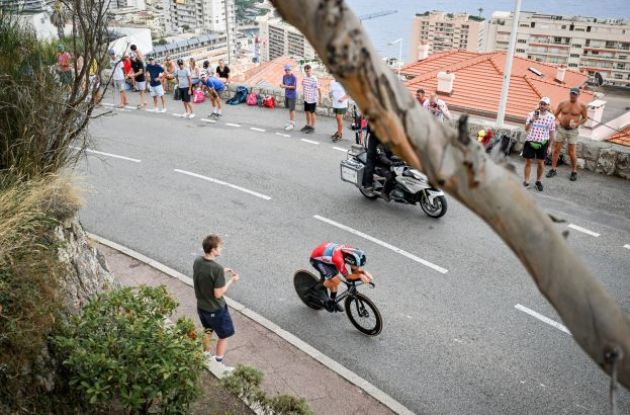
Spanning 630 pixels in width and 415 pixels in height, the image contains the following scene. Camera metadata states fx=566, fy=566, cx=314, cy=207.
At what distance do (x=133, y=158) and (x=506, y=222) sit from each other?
38.6 ft

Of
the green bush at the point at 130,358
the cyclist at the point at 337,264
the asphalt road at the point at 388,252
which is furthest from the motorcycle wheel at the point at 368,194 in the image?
the green bush at the point at 130,358

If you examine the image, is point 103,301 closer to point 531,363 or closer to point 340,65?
point 340,65

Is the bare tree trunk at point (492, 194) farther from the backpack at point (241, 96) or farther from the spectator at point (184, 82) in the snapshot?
the backpack at point (241, 96)

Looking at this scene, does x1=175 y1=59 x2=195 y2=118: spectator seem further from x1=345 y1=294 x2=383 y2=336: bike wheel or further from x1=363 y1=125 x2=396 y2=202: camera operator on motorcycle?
x1=345 y1=294 x2=383 y2=336: bike wheel

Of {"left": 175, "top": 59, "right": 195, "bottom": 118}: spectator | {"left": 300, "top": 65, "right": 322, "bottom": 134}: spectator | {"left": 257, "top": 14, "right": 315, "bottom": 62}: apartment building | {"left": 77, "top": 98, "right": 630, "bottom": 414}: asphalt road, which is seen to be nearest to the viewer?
{"left": 77, "top": 98, "right": 630, "bottom": 414}: asphalt road

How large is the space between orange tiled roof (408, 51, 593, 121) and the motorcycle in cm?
1183

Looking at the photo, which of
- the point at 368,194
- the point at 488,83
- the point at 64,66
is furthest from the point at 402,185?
the point at 488,83

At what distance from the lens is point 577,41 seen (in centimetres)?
13562

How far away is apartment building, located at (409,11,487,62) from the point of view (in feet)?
401

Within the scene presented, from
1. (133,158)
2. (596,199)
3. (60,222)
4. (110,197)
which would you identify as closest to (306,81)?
(133,158)

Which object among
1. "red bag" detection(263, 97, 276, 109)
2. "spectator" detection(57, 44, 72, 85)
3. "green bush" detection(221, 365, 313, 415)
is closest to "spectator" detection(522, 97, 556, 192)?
"green bush" detection(221, 365, 313, 415)

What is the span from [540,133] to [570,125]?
0.98 metres

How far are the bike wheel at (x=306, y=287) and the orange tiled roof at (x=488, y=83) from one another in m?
15.1

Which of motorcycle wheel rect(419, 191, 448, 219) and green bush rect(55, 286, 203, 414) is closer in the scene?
green bush rect(55, 286, 203, 414)
